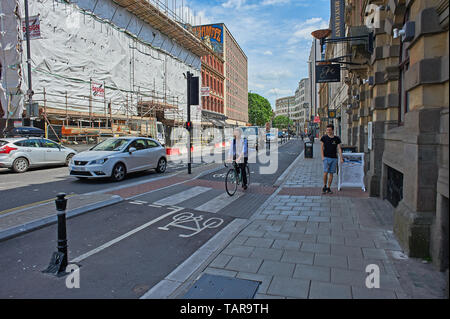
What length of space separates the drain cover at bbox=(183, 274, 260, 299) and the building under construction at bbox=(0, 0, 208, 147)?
56.0 feet

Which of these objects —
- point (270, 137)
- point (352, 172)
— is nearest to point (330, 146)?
point (352, 172)

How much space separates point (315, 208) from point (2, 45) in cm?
2074

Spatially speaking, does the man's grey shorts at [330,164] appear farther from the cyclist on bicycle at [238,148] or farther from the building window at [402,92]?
the cyclist on bicycle at [238,148]

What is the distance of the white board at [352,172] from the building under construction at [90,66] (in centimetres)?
1259

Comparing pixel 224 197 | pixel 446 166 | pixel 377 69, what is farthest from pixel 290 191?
pixel 446 166

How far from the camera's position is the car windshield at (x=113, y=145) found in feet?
37.1

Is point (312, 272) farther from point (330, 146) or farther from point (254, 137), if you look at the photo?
point (254, 137)

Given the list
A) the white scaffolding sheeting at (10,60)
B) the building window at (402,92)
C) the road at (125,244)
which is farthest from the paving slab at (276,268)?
the white scaffolding sheeting at (10,60)

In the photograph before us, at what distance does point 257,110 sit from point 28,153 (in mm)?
100622

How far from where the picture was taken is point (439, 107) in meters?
3.99

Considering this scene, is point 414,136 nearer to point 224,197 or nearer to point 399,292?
point 399,292

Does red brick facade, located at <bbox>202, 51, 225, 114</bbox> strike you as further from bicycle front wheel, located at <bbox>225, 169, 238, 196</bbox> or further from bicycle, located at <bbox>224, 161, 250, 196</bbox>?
bicycle front wheel, located at <bbox>225, 169, 238, 196</bbox>

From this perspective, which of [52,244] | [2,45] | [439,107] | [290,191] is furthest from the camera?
[2,45]
